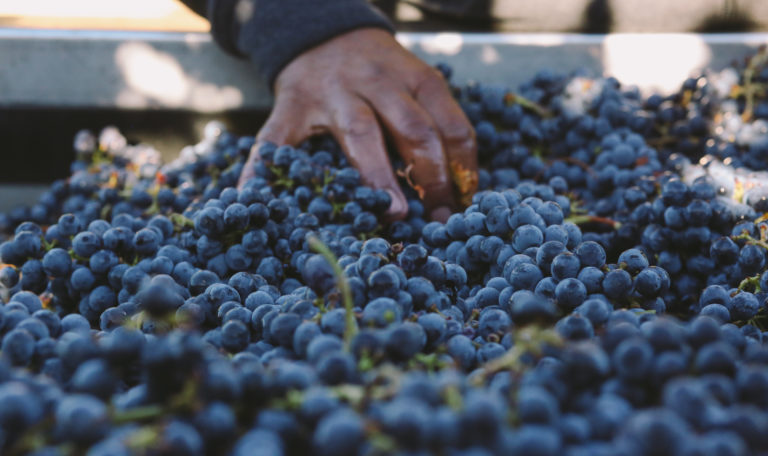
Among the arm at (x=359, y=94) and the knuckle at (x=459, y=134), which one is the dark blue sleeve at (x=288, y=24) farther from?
the knuckle at (x=459, y=134)

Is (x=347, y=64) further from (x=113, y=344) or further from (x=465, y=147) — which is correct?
(x=113, y=344)

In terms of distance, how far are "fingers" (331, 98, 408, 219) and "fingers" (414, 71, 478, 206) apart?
13cm

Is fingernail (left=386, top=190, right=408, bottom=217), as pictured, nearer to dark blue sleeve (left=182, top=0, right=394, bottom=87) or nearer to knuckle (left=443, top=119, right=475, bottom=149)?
knuckle (left=443, top=119, right=475, bottom=149)

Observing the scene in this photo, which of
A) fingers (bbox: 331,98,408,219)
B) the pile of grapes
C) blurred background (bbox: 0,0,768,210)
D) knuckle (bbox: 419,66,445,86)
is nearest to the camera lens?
the pile of grapes

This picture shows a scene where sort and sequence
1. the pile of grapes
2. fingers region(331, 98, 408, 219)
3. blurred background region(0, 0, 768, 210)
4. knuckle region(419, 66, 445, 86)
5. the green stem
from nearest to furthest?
1. the pile of grapes
2. the green stem
3. fingers region(331, 98, 408, 219)
4. knuckle region(419, 66, 445, 86)
5. blurred background region(0, 0, 768, 210)

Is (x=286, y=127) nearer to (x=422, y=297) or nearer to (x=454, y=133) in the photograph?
(x=454, y=133)

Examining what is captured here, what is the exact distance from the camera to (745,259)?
94 cm

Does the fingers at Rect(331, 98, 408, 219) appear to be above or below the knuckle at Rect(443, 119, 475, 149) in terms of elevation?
below

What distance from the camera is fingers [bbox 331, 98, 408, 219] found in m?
1.24

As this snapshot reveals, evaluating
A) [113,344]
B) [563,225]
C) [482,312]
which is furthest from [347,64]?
[113,344]

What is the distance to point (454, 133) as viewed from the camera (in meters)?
1.33

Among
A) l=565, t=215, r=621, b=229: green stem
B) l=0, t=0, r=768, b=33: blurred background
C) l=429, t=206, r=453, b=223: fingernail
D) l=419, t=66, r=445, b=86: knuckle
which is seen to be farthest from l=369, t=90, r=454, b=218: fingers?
l=0, t=0, r=768, b=33: blurred background

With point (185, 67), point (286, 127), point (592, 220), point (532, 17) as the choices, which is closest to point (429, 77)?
point (286, 127)

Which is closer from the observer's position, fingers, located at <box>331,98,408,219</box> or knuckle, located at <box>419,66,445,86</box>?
fingers, located at <box>331,98,408,219</box>
